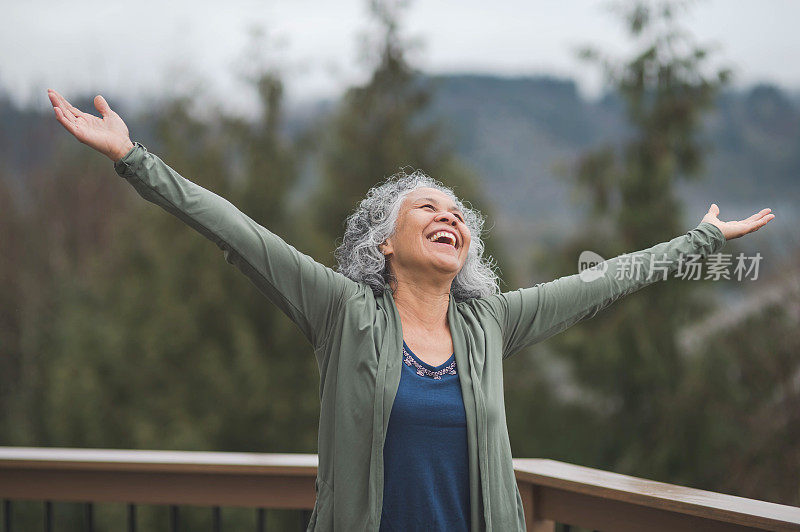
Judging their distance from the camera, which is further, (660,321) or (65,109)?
(660,321)

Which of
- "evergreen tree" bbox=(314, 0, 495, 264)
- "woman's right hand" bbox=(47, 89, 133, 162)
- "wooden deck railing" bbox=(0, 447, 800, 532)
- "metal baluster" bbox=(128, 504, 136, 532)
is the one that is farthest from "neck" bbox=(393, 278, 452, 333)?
"evergreen tree" bbox=(314, 0, 495, 264)

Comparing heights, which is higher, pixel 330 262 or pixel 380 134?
pixel 380 134

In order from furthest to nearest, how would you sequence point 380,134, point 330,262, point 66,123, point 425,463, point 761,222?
point 380,134 → point 330,262 → point 761,222 → point 425,463 → point 66,123

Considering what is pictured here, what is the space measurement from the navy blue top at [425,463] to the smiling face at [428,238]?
27 cm

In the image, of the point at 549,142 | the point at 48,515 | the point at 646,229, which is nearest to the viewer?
the point at 48,515

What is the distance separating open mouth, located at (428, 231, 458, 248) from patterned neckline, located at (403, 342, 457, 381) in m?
0.26

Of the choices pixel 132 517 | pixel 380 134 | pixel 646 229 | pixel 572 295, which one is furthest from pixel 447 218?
pixel 380 134

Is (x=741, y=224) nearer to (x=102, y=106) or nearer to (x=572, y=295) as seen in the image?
(x=572, y=295)

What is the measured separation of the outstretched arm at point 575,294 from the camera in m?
1.92

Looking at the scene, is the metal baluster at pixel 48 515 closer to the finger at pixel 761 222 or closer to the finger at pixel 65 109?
the finger at pixel 65 109

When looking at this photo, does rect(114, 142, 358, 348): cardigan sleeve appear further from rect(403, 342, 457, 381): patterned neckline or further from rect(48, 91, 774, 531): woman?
rect(403, 342, 457, 381): patterned neckline

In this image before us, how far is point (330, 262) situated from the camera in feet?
27.1

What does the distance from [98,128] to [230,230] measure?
0.31m

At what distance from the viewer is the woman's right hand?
60.7 inches
